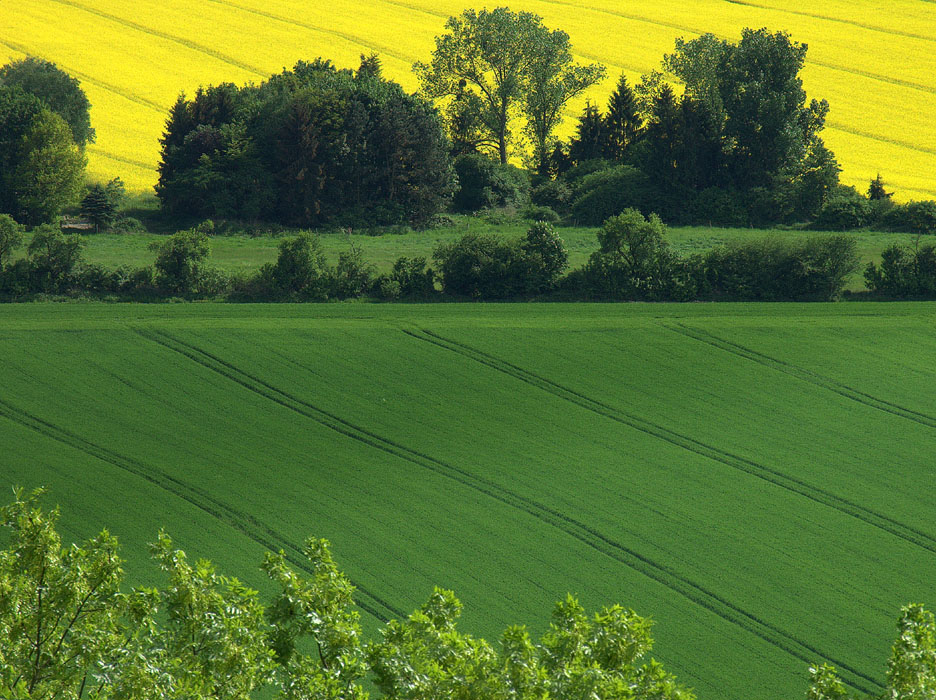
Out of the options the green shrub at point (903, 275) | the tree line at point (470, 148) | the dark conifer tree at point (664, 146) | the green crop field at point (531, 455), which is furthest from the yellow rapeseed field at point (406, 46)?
the green crop field at point (531, 455)

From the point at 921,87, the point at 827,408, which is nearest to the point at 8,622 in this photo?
the point at 827,408

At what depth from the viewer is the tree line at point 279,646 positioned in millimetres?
13820

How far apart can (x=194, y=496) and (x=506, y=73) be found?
6622cm

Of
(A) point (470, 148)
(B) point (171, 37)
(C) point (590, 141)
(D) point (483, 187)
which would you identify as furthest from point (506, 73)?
(B) point (171, 37)

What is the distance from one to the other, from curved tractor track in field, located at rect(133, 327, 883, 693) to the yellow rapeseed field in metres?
45.9

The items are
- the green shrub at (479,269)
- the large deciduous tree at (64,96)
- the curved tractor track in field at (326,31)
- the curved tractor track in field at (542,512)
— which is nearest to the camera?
the curved tractor track in field at (542,512)

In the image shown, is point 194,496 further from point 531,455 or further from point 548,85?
point 548,85

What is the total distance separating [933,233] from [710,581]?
52410 millimetres

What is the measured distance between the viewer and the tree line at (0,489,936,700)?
13820 millimetres

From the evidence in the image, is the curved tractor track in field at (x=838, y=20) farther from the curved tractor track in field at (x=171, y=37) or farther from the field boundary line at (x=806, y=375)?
the field boundary line at (x=806, y=375)

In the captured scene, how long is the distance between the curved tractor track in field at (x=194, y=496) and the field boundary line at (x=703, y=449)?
13.2 metres

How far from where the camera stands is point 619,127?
91.7m

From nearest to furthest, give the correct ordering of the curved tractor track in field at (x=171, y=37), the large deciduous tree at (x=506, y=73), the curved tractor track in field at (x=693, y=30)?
the large deciduous tree at (x=506, y=73), the curved tractor track in field at (x=693, y=30), the curved tractor track in field at (x=171, y=37)

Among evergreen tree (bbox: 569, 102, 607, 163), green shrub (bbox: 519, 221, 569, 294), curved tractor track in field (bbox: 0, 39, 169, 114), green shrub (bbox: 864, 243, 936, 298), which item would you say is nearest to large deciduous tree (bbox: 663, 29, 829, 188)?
evergreen tree (bbox: 569, 102, 607, 163)
